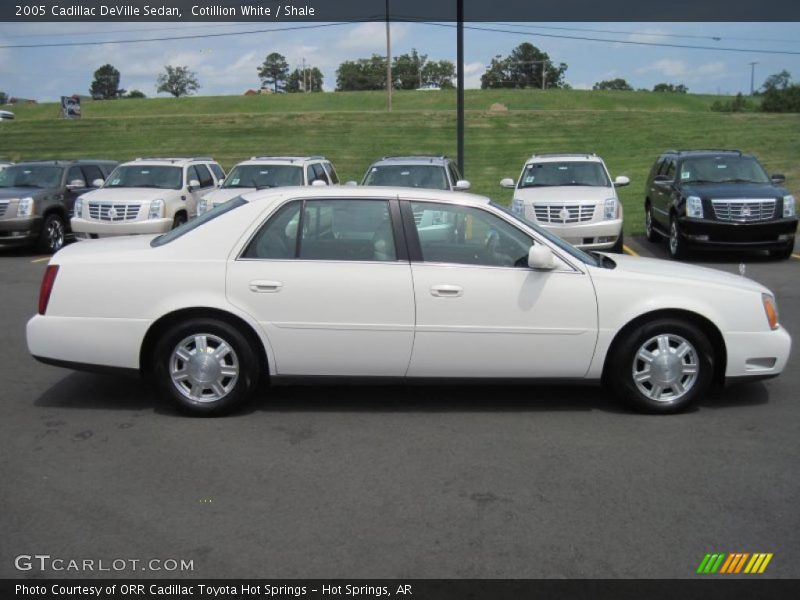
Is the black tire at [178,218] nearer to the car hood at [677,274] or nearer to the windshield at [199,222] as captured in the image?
the windshield at [199,222]

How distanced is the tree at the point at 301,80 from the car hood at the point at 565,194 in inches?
4842

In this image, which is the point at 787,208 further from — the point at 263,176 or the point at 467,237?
the point at 467,237

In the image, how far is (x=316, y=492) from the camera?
4.35 meters

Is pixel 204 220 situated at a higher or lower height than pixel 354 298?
higher

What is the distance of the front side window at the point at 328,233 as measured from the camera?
18.4ft

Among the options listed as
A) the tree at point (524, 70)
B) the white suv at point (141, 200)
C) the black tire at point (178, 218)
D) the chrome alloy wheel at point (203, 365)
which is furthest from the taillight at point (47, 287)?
the tree at point (524, 70)

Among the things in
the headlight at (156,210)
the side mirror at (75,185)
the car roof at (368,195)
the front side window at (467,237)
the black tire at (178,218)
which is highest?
the car roof at (368,195)

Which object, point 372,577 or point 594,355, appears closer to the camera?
point 372,577

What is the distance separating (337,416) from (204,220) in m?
1.70

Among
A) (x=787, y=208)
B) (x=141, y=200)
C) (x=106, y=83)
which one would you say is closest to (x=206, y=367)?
(x=141, y=200)

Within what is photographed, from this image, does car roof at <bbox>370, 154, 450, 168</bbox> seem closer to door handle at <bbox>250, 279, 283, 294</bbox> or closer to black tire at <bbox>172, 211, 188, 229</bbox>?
black tire at <bbox>172, 211, 188, 229</bbox>

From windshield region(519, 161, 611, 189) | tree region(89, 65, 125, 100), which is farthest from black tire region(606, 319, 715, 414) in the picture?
tree region(89, 65, 125, 100)
